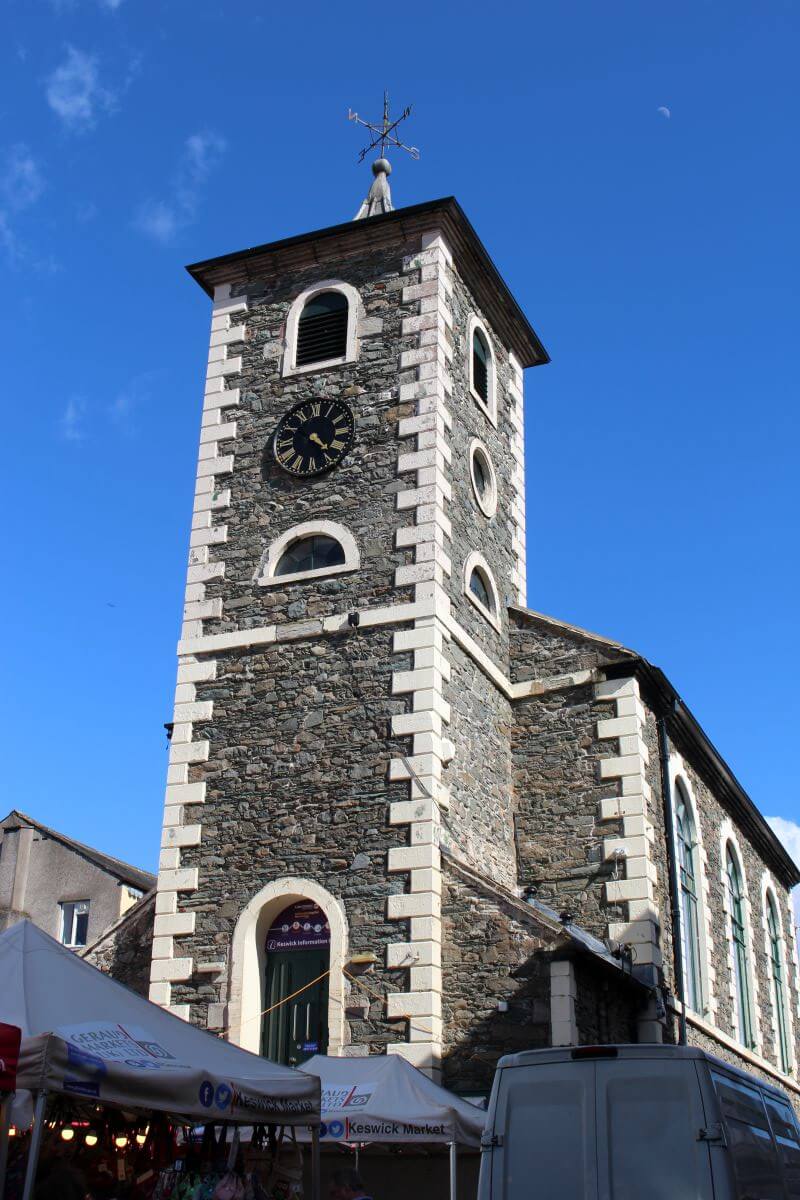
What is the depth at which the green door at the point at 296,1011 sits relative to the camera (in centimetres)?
1446

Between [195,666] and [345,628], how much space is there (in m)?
2.22

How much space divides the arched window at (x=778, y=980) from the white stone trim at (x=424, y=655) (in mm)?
12449

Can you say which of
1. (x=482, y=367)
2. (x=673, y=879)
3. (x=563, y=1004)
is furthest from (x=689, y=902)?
(x=482, y=367)

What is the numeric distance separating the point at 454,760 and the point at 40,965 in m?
7.94

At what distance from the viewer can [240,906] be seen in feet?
49.5

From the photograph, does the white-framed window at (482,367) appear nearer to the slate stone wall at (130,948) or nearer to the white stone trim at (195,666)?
the white stone trim at (195,666)

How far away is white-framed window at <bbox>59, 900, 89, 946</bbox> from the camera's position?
29.4 meters

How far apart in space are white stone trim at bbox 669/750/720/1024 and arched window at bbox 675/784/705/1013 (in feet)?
0.21

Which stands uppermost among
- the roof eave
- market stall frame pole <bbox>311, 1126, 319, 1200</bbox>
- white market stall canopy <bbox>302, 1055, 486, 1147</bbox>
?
the roof eave

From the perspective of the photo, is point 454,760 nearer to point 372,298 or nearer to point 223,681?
point 223,681

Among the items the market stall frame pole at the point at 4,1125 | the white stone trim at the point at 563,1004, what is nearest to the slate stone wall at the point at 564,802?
the white stone trim at the point at 563,1004

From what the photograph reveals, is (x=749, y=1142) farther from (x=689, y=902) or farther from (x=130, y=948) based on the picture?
(x=689, y=902)

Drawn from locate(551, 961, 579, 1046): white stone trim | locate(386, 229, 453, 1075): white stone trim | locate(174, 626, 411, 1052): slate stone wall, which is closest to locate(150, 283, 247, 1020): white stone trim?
locate(174, 626, 411, 1052): slate stone wall

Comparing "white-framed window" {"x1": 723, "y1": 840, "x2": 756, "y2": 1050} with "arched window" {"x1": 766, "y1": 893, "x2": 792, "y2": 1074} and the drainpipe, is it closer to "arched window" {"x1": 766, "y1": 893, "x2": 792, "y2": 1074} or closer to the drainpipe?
"arched window" {"x1": 766, "y1": 893, "x2": 792, "y2": 1074}
